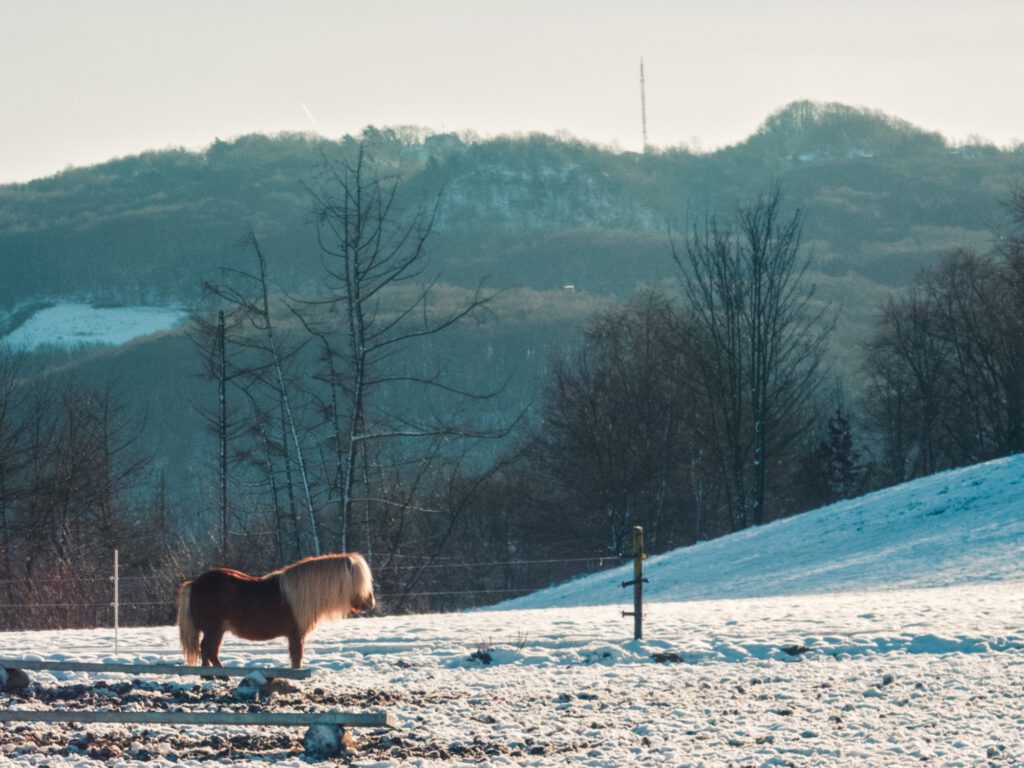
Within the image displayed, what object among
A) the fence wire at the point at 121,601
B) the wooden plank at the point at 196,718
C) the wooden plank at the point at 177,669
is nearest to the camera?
the wooden plank at the point at 196,718

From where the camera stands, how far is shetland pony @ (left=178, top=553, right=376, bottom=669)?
41.6 feet

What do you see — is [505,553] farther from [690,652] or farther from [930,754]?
[930,754]

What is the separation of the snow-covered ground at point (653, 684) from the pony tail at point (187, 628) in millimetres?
302

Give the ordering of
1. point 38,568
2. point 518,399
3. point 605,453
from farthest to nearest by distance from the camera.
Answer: point 518,399 < point 605,453 < point 38,568

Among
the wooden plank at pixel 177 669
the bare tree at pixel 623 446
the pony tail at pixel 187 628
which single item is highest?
the bare tree at pixel 623 446

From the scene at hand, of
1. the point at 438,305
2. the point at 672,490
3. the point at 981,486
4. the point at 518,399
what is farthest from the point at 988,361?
the point at 438,305

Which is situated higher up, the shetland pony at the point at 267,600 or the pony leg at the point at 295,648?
the shetland pony at the point at 267,600

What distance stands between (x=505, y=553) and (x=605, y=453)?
12794 mm

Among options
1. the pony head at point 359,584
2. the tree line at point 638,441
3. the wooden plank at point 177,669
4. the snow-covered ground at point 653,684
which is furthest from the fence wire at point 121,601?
the wooden plank at point 177,669

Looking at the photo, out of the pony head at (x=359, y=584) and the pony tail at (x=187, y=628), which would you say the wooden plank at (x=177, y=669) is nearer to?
the pony tail at (x=187, y=628)

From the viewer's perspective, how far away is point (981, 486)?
96.8 feet

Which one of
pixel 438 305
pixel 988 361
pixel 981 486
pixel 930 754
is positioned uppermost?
pixel 438 305

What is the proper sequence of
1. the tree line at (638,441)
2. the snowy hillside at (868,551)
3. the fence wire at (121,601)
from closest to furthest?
1. the snowy hillside at (868,551)
2. the fence wire at (121,601)
3. the tree line at (638,441)

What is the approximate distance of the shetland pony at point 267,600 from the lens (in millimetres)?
12688
